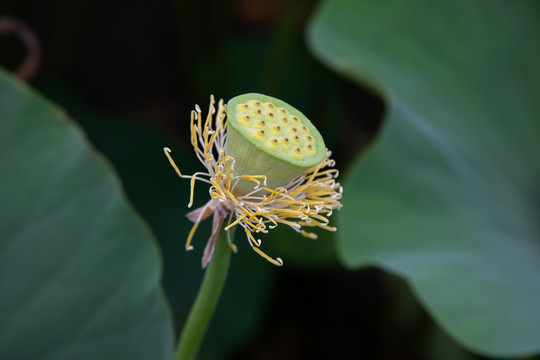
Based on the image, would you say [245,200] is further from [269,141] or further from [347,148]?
[347,148]

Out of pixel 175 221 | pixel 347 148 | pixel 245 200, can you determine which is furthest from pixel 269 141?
pixel 347 148

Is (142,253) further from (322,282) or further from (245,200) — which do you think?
(322,282)

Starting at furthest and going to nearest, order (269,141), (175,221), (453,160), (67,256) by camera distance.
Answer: (175,221)
(453,160)
(67,256)
(269,141)

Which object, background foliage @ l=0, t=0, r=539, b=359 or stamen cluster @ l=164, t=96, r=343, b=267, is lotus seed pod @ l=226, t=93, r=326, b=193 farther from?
background foliage @ l=0, t=0, r=539, b=359

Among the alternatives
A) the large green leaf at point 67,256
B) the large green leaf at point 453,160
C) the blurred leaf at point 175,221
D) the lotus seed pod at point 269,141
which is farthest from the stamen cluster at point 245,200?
the blurred leaf at point 175,221

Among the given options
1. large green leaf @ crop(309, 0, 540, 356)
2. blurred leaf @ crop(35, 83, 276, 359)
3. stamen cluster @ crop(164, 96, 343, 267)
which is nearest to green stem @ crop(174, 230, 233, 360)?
stamen cluster @ crop(164, 96, 343, 267)
